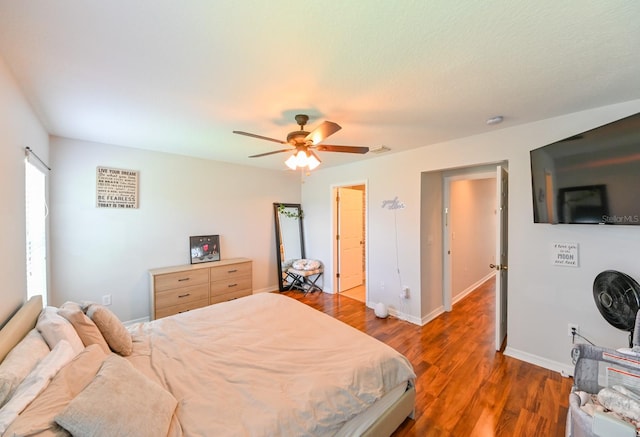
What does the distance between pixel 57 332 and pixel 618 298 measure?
12.7 ft

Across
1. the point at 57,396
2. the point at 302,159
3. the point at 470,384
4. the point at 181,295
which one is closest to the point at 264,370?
the point at 57,396

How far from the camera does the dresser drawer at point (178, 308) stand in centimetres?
322

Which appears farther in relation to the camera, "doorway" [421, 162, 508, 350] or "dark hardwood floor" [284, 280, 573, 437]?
"doorway" [421, 162, 508, 350]

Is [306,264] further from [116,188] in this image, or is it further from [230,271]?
[116,188]

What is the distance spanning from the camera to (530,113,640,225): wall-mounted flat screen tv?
68.0 inches

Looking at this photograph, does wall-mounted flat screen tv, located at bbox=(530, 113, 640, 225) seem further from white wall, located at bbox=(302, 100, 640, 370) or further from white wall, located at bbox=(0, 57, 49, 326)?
white wall, located at bbox=(0, 57, 49, 326)

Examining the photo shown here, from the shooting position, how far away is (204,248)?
3959mm

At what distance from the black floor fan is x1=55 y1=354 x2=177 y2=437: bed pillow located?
294 cm

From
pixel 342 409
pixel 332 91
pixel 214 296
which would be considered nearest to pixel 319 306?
pixel 214 296

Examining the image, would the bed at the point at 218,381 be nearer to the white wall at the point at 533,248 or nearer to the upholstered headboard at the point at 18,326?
the upholstered headboard at the point at 18,326

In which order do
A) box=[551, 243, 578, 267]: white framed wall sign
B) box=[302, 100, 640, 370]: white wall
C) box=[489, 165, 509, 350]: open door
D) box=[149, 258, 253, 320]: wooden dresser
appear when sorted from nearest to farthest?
box=[302, 100, 640, 370]: white wall → box=[551, 243, 578, 267]: white framed wall sign → box=[489, 165, 509, 350]: open door → box=[149, 258, 253, 320]: wooden dresser

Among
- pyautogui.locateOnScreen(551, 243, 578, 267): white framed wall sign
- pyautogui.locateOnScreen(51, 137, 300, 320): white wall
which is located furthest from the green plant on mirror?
pyautogui.locateOnScreen(551, 243, 578, 267): white framed wall sign

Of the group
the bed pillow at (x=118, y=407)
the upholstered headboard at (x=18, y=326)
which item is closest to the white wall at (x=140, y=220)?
the upholstered headboard at (x=18, y=326)

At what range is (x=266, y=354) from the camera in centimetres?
173
